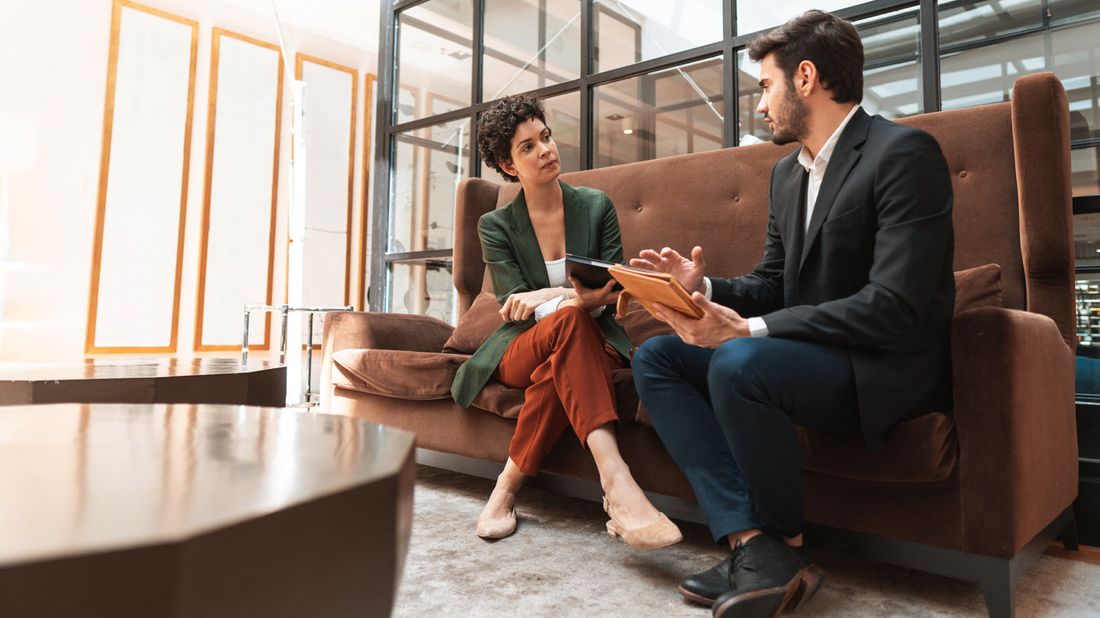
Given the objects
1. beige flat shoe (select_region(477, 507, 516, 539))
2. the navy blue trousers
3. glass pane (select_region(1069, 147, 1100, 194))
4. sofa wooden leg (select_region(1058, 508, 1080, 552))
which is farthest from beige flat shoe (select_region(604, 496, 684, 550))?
glass pane (select_region(1069, 147, 1100, 194))

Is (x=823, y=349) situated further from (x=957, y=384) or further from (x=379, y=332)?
(x=379, y=332)

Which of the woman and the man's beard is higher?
the man's beard

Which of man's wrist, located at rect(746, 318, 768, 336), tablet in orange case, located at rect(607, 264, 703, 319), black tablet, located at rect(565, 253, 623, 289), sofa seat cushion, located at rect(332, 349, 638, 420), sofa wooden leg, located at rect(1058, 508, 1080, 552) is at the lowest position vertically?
sofa wooden leg, located at rect(1058, 508, 1080, 552)

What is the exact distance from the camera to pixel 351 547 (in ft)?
1.31

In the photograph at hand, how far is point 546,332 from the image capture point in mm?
1667

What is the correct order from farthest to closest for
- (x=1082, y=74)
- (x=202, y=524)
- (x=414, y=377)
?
(x=414, y=377), (x=1082, y=74), (x=202, y=524)

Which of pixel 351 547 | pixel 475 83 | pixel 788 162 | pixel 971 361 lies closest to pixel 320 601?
pixel 351 547

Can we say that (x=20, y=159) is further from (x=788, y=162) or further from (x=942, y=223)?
(x=942, y=223)

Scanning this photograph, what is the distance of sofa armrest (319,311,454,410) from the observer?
2.35 meters

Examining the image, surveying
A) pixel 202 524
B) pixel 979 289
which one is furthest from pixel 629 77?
pixel 202 524

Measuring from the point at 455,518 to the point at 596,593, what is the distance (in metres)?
0.64

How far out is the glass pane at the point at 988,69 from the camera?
2064mm

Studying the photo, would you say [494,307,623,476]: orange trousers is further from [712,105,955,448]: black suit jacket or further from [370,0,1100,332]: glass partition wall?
[370,0,1100,332]: glass partition wall

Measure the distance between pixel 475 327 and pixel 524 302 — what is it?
55 centimetres
